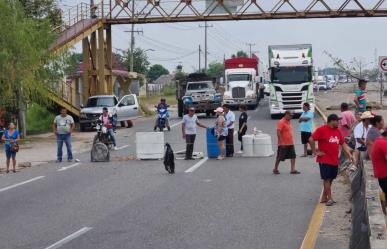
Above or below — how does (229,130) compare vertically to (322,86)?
below

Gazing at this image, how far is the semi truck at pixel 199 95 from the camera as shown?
142ft

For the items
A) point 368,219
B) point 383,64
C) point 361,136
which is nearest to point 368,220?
point 368,219

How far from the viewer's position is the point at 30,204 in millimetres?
15016

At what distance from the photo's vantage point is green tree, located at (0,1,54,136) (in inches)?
1232

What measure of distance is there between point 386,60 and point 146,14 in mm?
21976

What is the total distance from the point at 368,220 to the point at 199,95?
3519cm

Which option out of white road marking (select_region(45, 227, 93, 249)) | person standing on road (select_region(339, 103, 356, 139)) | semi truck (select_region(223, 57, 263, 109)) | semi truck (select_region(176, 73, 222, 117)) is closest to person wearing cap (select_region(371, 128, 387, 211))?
white road marking (select_region(45, 227, 93, 249))

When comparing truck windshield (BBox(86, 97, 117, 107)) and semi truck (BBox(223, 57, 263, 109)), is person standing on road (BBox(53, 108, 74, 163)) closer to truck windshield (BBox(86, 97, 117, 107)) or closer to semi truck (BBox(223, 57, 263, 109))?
truck windshield (BBox(86, 97, 117, 107))

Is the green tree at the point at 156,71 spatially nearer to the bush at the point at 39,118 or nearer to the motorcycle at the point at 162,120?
the bush at the point at 39,118

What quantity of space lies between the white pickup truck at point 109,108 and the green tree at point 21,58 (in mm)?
3717

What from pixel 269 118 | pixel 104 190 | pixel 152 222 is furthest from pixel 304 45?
pixel 152 222

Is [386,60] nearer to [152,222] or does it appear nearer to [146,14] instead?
[152,222]

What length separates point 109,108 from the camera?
124ft

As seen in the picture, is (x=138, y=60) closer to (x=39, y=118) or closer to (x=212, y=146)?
(x=39, y=118)
